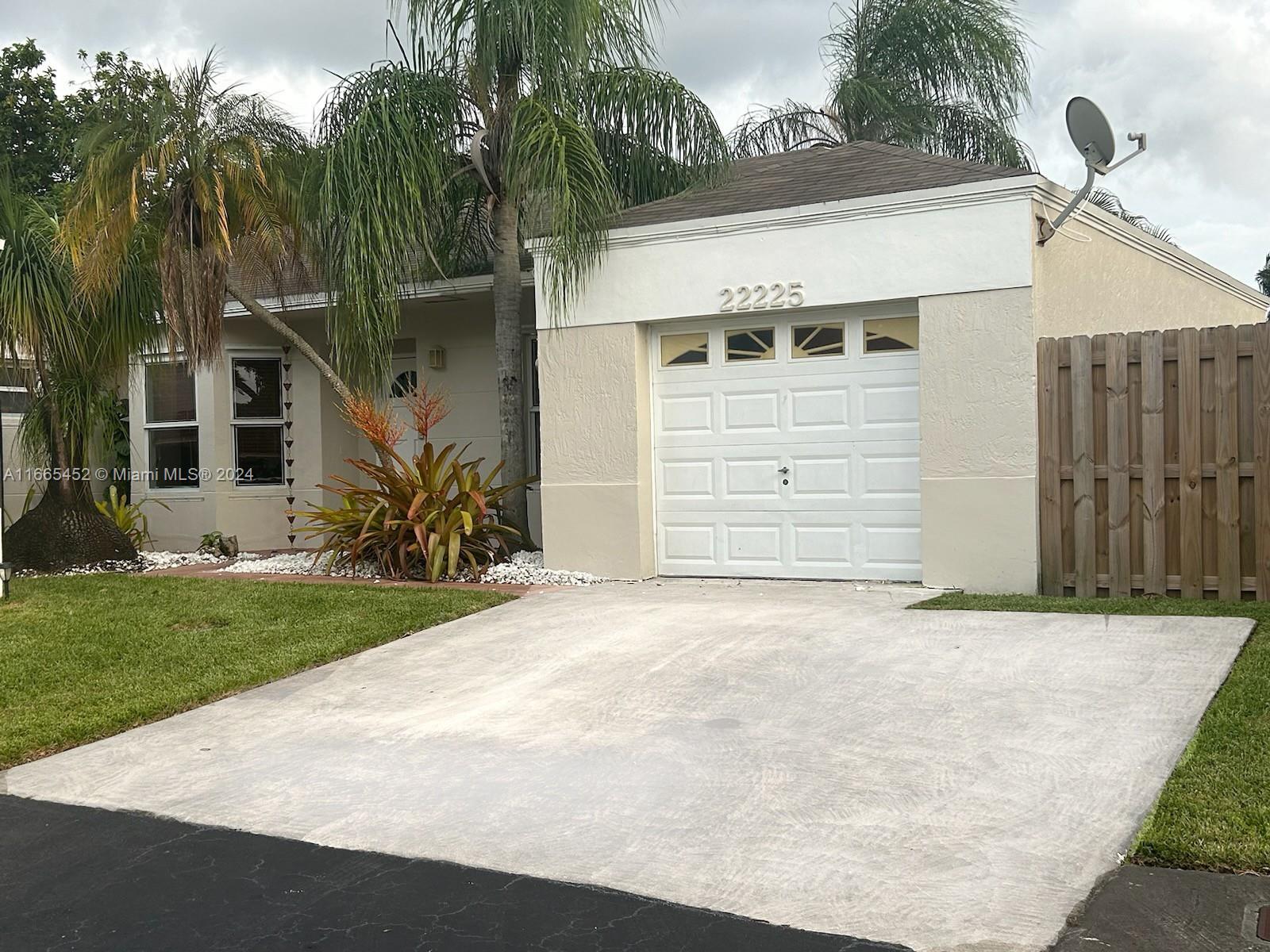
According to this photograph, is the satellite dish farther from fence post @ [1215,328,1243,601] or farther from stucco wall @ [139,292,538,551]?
stucco wall @ [139,292,538,551]

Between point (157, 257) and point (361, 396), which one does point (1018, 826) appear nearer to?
point (361, 396)

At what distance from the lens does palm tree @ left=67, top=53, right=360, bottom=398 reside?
11031 mm

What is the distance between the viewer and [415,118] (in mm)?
11148

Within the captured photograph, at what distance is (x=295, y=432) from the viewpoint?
15.4m

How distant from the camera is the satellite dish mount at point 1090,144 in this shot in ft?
28.7

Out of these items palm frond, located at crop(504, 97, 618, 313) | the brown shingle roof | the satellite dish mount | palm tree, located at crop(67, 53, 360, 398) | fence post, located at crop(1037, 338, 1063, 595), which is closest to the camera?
the satellite dish mount

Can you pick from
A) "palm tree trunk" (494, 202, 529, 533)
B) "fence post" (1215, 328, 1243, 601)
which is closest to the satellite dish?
"fence post" (1215, 328, 1243, 601)

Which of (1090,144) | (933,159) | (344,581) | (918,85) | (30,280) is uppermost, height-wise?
(918,85)

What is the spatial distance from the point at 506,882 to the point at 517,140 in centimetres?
805

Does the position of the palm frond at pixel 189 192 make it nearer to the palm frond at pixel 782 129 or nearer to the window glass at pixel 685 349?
the window glass at pixel 685 349

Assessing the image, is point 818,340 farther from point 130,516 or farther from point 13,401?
point 13,401

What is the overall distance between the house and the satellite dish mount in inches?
8.7

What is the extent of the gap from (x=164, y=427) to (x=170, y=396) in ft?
1.35

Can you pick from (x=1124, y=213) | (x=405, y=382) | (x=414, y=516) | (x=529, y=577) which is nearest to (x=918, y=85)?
(x=1124, y=213)
